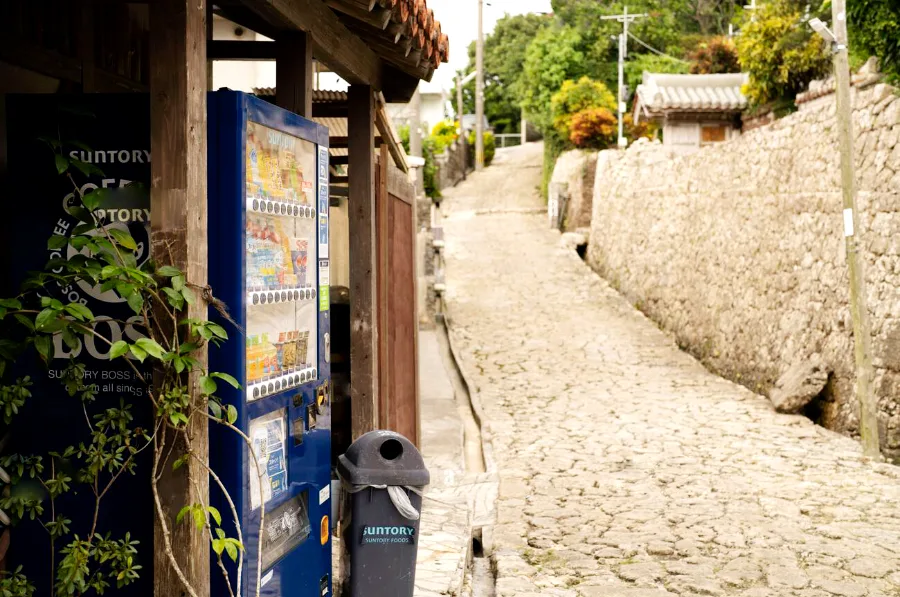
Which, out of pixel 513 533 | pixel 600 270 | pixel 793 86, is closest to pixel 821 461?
pixel 513 533

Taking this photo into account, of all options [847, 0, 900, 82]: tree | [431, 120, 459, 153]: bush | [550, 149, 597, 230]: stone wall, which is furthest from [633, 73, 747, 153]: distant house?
Result: [431, 120, 459, 153]: bush

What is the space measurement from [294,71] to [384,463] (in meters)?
2.00

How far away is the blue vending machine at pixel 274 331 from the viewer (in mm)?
3740

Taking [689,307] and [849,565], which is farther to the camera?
[689,307]

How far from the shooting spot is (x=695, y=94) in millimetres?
22953

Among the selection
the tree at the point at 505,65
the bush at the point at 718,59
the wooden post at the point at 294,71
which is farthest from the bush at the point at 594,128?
the wooden post at the point at 294,71

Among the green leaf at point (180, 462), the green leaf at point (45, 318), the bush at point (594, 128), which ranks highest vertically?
the bush at point (594, 128)

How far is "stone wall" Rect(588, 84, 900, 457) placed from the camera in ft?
34.6

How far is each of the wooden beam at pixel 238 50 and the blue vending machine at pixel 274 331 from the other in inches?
44.0

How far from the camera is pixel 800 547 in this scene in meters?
7.12

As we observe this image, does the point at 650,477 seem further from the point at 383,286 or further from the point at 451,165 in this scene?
the point at 451,165

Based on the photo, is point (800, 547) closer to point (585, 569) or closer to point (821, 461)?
point (585, 569)

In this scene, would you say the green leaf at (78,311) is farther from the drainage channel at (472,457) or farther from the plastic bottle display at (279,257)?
the drainage channel at (472,457)

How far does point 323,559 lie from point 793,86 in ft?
54.6
